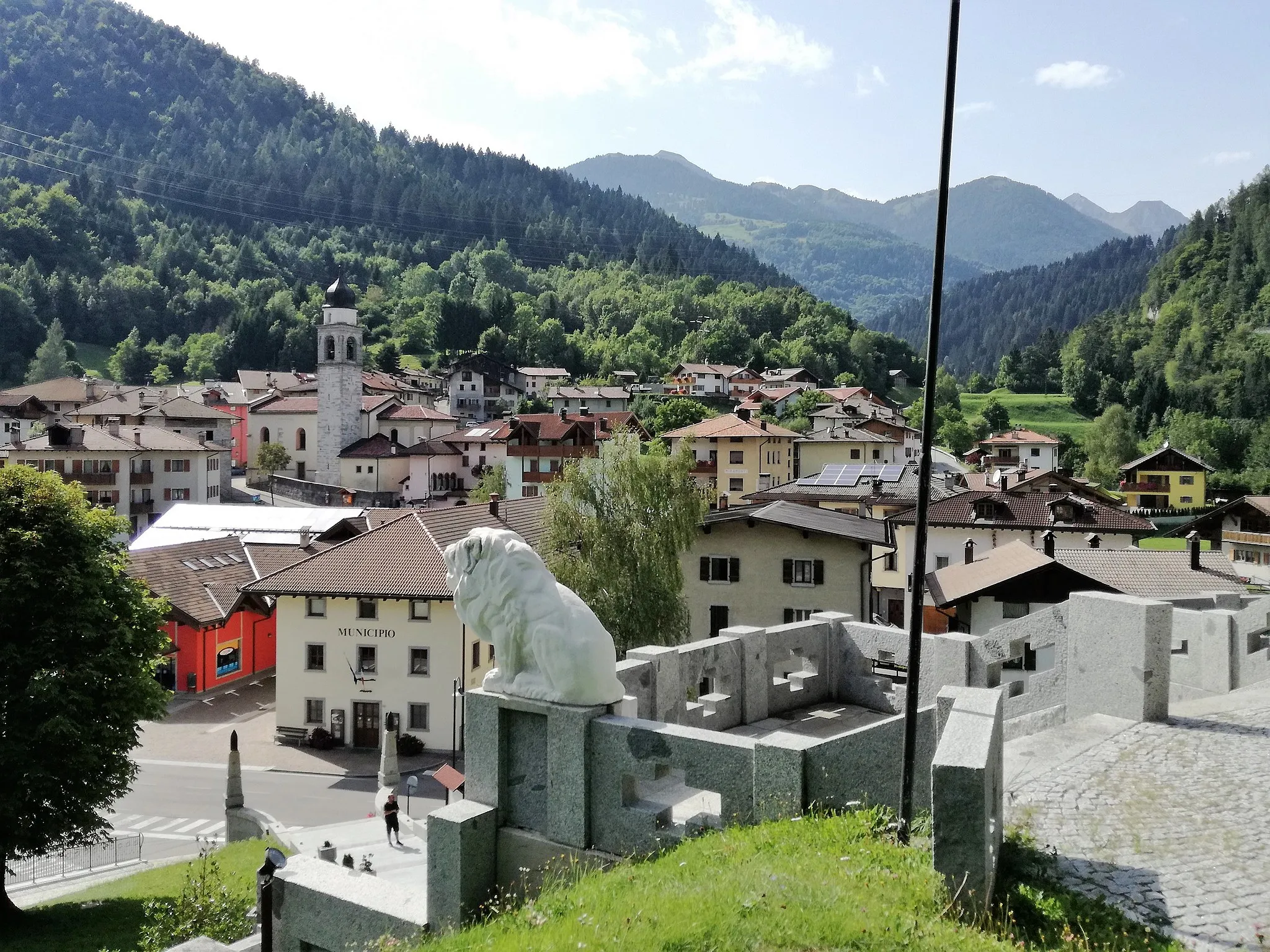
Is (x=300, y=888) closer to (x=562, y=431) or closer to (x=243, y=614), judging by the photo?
(x=243, y=614)

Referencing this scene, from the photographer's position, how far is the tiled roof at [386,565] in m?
35.8

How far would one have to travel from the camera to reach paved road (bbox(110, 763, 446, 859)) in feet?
92.4

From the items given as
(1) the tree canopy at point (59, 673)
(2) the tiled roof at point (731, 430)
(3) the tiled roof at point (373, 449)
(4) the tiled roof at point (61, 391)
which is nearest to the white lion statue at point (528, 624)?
(1) the tree canopy at point (59, 673)

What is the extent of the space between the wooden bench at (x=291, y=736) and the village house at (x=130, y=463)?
39.7 metres

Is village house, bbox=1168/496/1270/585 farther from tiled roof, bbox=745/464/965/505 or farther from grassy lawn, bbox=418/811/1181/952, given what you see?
grassy lawn, bbox=418/811/1181/952

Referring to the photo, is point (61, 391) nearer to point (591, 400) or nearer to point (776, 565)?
point (591, 400)

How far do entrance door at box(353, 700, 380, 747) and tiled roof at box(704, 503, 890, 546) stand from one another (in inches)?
547

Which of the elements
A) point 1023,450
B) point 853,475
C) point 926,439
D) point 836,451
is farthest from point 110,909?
point 1023,450

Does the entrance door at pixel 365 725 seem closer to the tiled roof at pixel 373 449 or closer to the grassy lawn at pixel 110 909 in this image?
the grassy lawn at pixel 110 909

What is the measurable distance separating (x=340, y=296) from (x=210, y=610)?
62.3 meters

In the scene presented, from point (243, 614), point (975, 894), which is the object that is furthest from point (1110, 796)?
point (243, 614)

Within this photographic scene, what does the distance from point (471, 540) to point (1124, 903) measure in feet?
20.1

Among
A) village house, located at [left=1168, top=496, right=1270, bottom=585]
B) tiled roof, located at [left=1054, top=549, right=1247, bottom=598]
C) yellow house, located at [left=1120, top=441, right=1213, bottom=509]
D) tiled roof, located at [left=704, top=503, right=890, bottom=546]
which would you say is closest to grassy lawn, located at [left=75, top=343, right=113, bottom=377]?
yellow house, located at [left=1120, top=441, right=1213, bottom=509]

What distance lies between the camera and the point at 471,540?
970 centimetres
